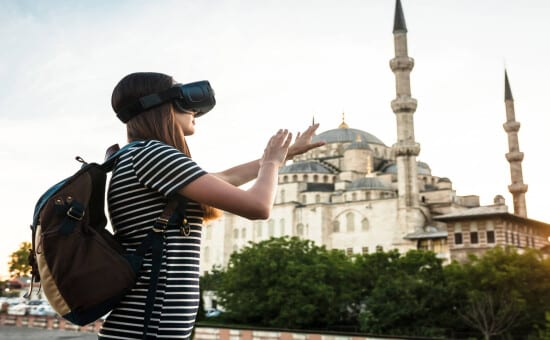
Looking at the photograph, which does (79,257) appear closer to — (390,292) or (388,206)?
(390,292)

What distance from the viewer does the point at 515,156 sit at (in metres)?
39.1

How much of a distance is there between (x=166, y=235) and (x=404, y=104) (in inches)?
1399

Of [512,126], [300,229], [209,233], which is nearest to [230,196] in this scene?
[512,126]

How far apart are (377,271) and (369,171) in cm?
2323

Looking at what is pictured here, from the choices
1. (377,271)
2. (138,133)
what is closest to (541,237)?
(377,271)

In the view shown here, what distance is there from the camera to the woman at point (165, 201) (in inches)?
62.9

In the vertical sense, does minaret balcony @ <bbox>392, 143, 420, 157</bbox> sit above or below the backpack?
above

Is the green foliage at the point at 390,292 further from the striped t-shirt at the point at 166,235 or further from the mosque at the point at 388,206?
the striped t-shirt at the point at 166,235

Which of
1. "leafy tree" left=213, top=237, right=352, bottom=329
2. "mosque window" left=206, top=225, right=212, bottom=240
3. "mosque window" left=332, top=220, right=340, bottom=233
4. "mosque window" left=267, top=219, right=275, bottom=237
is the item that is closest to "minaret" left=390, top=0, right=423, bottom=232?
"mosque window" left=332, top=220, right=340, bottom=233

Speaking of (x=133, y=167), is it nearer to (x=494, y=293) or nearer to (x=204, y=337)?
(x=204, y=337)

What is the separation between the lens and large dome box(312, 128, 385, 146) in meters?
57.5

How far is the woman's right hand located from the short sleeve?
0.26 meters

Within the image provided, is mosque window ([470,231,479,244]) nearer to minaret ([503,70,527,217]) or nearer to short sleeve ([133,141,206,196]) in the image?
minaret ([503,70,527,217])

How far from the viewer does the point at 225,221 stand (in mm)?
51031
